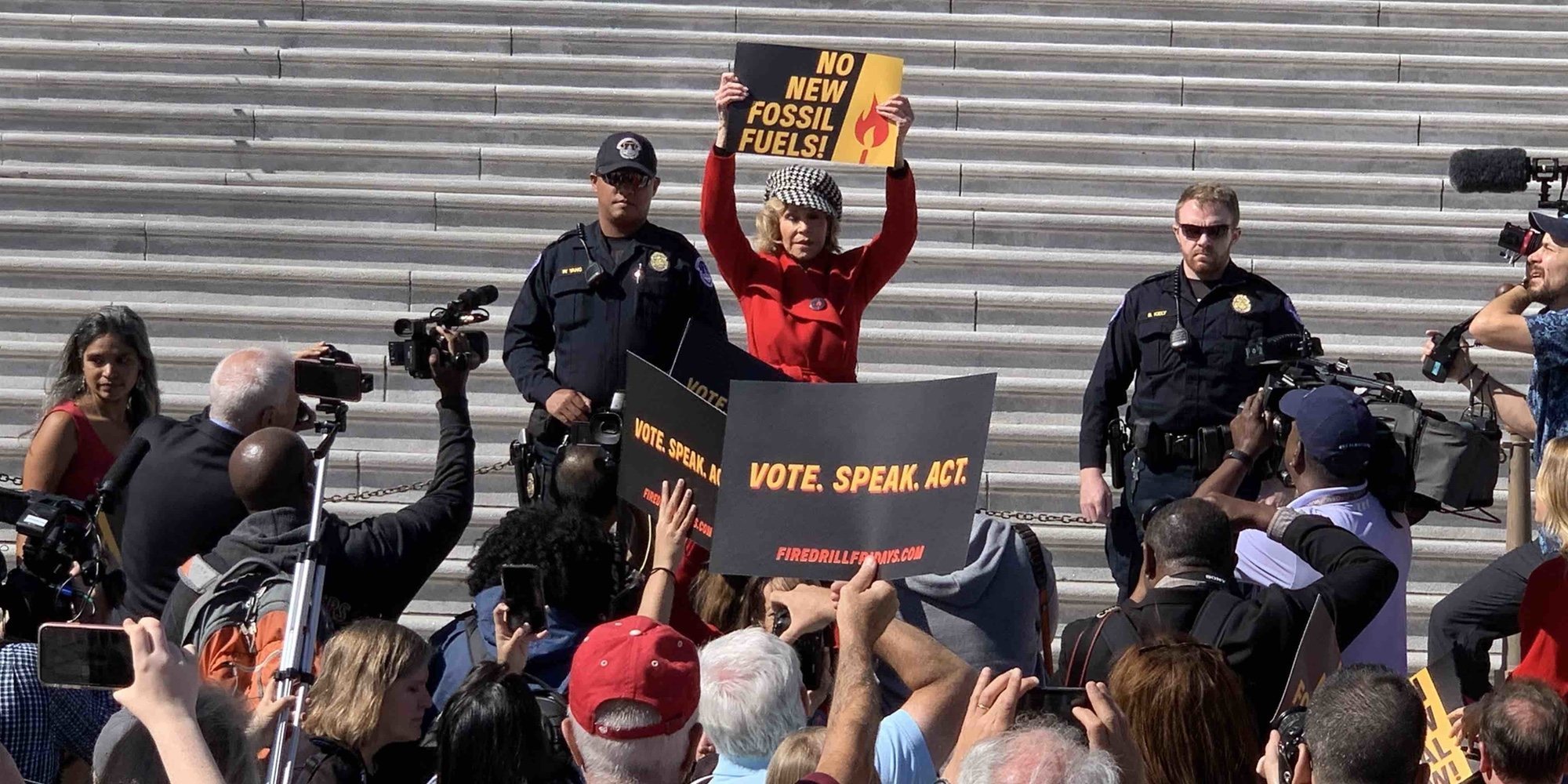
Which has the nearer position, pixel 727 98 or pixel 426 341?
pixel 426 341

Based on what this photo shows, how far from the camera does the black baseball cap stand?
20.8 feet

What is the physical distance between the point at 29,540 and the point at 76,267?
4643 mm

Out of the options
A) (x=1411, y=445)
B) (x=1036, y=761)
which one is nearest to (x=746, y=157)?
(x=1411, y=445)

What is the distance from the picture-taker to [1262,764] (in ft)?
10.6

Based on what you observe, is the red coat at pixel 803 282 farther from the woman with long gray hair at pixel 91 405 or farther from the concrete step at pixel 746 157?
the concrete step at pixel 746 157

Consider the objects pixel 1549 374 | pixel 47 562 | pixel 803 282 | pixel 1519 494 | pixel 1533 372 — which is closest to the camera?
pixel 47 562

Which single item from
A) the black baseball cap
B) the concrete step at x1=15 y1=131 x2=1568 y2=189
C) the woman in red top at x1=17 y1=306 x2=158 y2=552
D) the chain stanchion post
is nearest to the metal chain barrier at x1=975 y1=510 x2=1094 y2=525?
the chain stanchion post

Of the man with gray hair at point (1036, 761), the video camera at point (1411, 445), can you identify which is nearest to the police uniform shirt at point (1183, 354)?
the video camera at point (1411, 445)

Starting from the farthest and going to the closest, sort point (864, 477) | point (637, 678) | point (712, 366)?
point (712, 366)
point (864, 477)
point (637, 678)

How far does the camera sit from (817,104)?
6344 millimetres

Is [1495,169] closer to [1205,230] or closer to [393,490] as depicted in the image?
[1205,230]

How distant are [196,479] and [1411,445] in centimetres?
332

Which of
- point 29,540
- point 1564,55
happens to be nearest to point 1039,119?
point 1564,55

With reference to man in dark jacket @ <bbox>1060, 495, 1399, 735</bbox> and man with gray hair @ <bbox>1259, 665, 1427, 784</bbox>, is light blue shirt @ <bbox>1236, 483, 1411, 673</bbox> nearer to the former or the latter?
man in dark jacket @ <bbox>1060, 495, 1399, 735</bbox>
